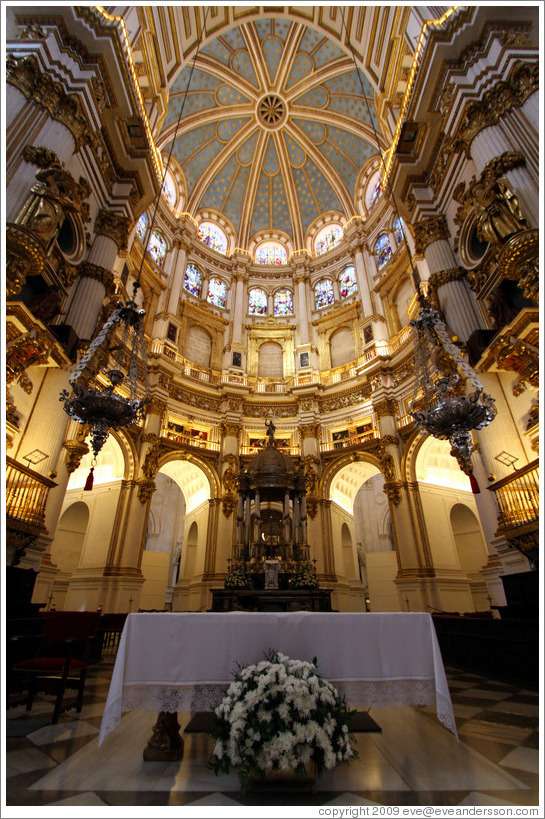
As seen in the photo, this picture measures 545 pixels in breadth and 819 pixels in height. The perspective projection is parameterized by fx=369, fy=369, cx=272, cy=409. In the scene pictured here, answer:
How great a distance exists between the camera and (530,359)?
23.4 ft

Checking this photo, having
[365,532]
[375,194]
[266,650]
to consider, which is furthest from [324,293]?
[266,650]

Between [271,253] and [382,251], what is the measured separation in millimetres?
8446

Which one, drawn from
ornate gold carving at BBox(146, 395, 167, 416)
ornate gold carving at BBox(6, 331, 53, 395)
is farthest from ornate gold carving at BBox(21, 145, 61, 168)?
ornate gold carving at BBox(146, 395, 167, 416)

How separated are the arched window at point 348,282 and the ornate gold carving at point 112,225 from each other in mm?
13633

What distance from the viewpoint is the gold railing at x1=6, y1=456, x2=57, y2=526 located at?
6910 mm

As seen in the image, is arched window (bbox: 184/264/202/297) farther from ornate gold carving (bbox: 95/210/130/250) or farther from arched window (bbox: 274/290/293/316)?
ornate gold carving (bbox: 95/210/130/250)

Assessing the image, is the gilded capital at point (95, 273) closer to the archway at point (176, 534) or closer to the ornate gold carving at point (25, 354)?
the ornate gold carving at point (25, 354)

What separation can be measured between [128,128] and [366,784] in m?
15.1

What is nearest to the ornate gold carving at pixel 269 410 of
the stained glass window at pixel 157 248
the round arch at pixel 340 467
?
the round arch at pixel 340 467

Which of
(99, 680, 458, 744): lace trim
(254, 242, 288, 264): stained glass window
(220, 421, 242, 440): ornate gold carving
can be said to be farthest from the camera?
(254, 242, 288, 264): stained glass window

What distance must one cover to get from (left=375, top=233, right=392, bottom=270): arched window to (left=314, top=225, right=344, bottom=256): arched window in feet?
13.0

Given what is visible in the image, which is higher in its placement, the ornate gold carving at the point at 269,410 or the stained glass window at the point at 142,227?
the stained glass window at the point at 142,227

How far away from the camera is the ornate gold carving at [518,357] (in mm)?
7039

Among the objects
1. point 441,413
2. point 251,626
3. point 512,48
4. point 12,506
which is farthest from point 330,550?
point 512,48
